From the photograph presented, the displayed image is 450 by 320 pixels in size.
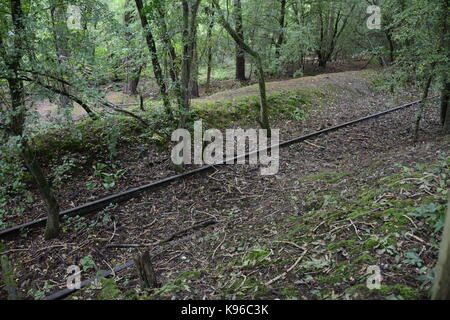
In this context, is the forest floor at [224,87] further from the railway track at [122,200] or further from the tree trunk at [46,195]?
the railway track at [122,200]

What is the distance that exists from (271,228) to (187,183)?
9.39ft

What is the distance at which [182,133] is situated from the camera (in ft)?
25.5

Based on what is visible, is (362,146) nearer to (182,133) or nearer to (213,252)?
(182,133)

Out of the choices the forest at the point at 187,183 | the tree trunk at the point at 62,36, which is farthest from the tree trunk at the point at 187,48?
the tree trunk at the point at 62,36

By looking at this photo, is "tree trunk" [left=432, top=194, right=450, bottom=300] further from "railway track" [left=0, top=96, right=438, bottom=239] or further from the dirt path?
the dirt path

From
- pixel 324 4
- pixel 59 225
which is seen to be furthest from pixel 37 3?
pixel 324 4

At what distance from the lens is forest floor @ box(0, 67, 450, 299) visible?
3193 millimetres

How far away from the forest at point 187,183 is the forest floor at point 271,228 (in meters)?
0.03

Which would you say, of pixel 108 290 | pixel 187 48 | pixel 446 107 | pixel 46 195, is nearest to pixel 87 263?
pixel 108 290

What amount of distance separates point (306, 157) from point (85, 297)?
19.9 ft

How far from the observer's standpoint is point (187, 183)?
7129 millimetres

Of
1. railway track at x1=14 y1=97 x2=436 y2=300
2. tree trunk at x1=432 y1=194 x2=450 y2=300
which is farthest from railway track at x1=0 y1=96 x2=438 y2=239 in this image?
tree trunk at x1=432 y1=194 x2=450 y2=300

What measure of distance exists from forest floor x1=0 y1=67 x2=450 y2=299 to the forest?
0.03 meters

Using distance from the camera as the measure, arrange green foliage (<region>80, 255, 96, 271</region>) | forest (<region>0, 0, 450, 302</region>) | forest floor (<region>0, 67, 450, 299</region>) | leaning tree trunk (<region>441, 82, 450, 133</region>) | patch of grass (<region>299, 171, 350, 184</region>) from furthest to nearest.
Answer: leaning tree trunk (<region>441, 82, 450, 133</region>)
patch of grass (<region>299, 171, 350, 184</region>)
green foliage (<region>80, 255, 96, 271</region>)
forest (<region>0, 0, 450, 302</region>)
forest floor (<region>0, 67, 450, 299</region>)
